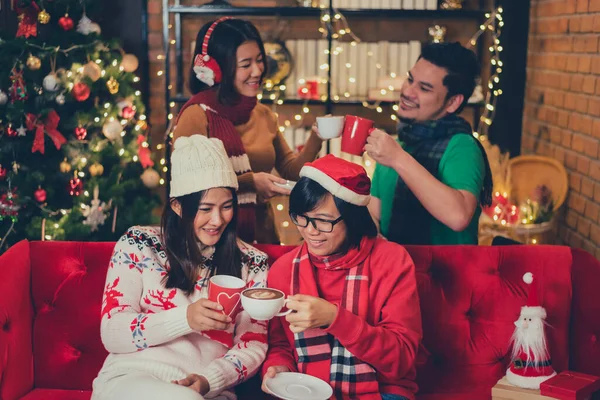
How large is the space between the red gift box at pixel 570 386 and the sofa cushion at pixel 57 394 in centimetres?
124

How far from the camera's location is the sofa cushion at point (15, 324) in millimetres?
2021

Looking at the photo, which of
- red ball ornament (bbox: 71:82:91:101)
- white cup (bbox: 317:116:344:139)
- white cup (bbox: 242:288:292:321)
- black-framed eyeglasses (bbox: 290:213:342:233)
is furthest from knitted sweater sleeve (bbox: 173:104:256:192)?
red ball ornament (bbox: 71:82:91:101)

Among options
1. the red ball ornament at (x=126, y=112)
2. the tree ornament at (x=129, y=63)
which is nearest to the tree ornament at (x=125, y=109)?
the red ball ornament at (x=126, y=112)

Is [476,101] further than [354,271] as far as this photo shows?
Yes

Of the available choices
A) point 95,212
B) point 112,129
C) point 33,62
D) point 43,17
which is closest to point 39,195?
point 95,212

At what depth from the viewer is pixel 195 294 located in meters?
2.06

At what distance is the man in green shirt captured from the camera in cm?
221

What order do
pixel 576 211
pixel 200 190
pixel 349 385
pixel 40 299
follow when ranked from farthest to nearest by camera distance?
1. pixel 576 211
2. pixel 40 299
3. pixel 200 190
4. pixel 349 385

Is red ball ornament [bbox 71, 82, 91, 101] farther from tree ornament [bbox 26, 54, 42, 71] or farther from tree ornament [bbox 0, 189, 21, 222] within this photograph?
tree ornament [bbox 0, 189, 21, 222]

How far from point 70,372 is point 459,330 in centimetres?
113

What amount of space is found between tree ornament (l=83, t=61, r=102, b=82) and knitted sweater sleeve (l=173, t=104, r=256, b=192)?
5.72 feet

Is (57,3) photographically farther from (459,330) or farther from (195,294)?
(459,330)

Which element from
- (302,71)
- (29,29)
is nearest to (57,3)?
(29,29)

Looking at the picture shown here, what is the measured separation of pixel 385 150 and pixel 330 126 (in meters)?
0.25
